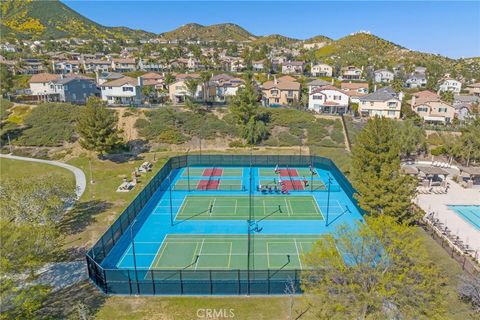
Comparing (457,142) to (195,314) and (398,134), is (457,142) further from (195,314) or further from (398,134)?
(195,314)

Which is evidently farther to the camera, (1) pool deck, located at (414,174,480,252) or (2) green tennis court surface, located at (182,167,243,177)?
(2) green tennis court surface, located at (182,167,243,177)

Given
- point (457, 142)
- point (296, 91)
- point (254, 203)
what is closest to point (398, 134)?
point (457, 142)

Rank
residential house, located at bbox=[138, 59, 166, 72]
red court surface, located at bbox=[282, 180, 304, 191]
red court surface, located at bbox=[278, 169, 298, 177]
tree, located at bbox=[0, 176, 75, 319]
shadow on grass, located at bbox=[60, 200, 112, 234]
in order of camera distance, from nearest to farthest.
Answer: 1. tree, located at bbox=[0, 176, 75, 319]
2. shadow on grass, located at bbox=[60, 200, 112, 234]
3. red court surface, located at bbox=[282, 180, 304, 191]
4. red court surface, located at bbox=[278, 169, 298, 177]
5. residential house, located at bbox=[138, 59, 166, 72]

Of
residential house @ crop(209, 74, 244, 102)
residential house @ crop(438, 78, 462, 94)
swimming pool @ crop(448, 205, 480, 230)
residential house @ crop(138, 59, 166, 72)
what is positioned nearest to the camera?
swimming pool @ crop(448, 205, 480, 230)

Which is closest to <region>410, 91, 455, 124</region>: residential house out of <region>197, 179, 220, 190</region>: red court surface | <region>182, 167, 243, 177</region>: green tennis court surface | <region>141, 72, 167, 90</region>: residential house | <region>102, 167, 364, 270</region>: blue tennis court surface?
<region>102, 167, 364, 270</region>: blue tennis court surface

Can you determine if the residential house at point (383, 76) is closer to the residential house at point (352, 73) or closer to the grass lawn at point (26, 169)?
the residential house at point (352, 73)

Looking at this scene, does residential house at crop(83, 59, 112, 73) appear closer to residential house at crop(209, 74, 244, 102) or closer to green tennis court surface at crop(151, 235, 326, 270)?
residential house at crop(209, 74, 244, 102)
